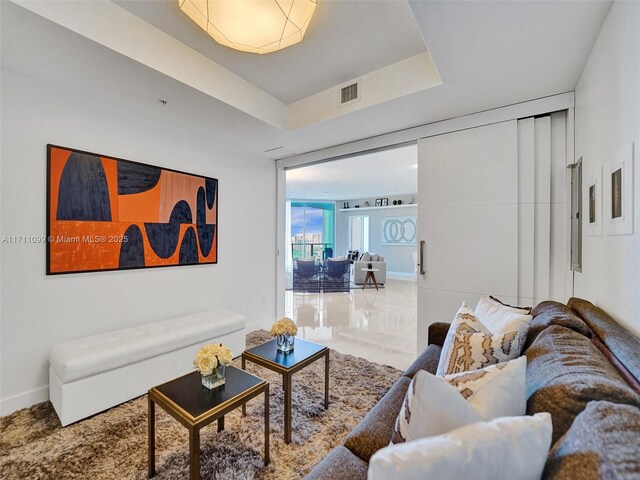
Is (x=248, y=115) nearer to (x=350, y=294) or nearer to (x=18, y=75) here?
(x=18, y=75)

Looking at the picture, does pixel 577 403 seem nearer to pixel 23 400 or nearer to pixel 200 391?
pixel 200 391

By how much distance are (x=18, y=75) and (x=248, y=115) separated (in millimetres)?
1653

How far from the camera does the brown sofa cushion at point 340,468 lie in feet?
2.94

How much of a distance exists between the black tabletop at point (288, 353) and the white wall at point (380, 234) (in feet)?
26.2

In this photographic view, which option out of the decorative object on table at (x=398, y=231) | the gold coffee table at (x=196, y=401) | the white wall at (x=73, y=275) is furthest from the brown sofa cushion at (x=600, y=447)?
the decorative object on table at (x=398, y=231)

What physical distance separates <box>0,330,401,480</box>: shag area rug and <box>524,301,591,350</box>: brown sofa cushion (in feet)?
4.17

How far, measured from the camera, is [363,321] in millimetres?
4516

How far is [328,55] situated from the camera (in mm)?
2184

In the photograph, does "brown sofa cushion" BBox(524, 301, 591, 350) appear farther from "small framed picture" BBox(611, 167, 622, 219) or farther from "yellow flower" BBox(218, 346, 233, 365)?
"yellow flower" BBox(218, 346, 233, 365)

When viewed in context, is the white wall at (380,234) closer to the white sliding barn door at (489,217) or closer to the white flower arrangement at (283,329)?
the white sliding barn door at (489,217)

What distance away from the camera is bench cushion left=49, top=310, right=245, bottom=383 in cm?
195

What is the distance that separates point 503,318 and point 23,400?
3.34 m

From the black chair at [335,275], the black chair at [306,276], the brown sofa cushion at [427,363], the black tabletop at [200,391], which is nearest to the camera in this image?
the black tabletop at [200,391]

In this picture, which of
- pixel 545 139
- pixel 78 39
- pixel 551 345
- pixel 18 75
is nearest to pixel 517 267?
pixel 545 139
